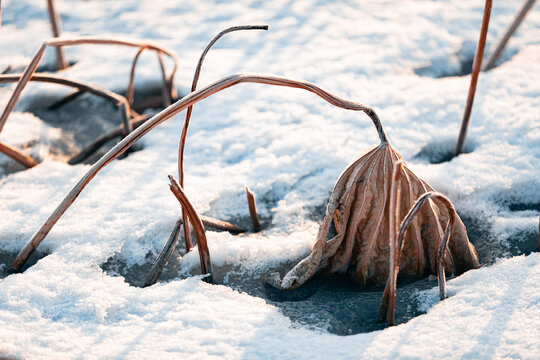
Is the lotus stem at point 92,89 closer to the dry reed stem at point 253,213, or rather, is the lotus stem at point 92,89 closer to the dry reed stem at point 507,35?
the dry reed stem at point 253,213

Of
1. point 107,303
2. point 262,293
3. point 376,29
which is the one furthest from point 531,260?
point 376,29

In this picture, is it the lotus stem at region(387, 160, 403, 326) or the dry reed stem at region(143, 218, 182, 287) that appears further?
the dry reed stem at region(143, 218, 182, 287)

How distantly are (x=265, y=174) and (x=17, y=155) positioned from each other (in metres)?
0.75

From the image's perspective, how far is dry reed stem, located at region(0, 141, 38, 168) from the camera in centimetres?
149

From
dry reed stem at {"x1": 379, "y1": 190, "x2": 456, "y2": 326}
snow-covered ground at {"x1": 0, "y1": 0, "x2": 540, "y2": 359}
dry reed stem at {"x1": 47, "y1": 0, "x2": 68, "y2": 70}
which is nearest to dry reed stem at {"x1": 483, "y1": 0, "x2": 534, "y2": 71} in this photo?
snow-covered ground at {"x1": 0, "y1": 0, "x2": 540, "y2": 359}

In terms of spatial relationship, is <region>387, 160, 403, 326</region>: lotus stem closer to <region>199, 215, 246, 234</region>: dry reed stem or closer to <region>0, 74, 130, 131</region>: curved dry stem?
<region>199, 215, 246, 234</region>: dry reed stem

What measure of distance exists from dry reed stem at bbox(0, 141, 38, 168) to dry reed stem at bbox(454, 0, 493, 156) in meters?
1.31

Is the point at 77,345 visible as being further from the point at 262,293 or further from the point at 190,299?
the point at 262,293

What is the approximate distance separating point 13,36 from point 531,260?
2.35 metres

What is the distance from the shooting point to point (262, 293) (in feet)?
3.68

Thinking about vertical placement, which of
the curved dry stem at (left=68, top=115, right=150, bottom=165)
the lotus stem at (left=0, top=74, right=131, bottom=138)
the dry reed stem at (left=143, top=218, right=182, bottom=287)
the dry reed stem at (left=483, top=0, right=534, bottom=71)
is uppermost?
the dry reed stem at (left=483, top=0, right=534, bottom=71)

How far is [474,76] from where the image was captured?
1.39m

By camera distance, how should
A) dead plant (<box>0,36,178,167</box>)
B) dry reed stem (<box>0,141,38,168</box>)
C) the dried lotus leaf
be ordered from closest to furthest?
the dried lotus leaf
dead plant (<box>0,36,178,167</box>)
dry reed stem (<box>0,141,38,168</box>)

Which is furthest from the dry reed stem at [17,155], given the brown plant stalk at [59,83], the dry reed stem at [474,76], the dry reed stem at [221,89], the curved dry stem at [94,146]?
the dry reed stem at [474,76]
